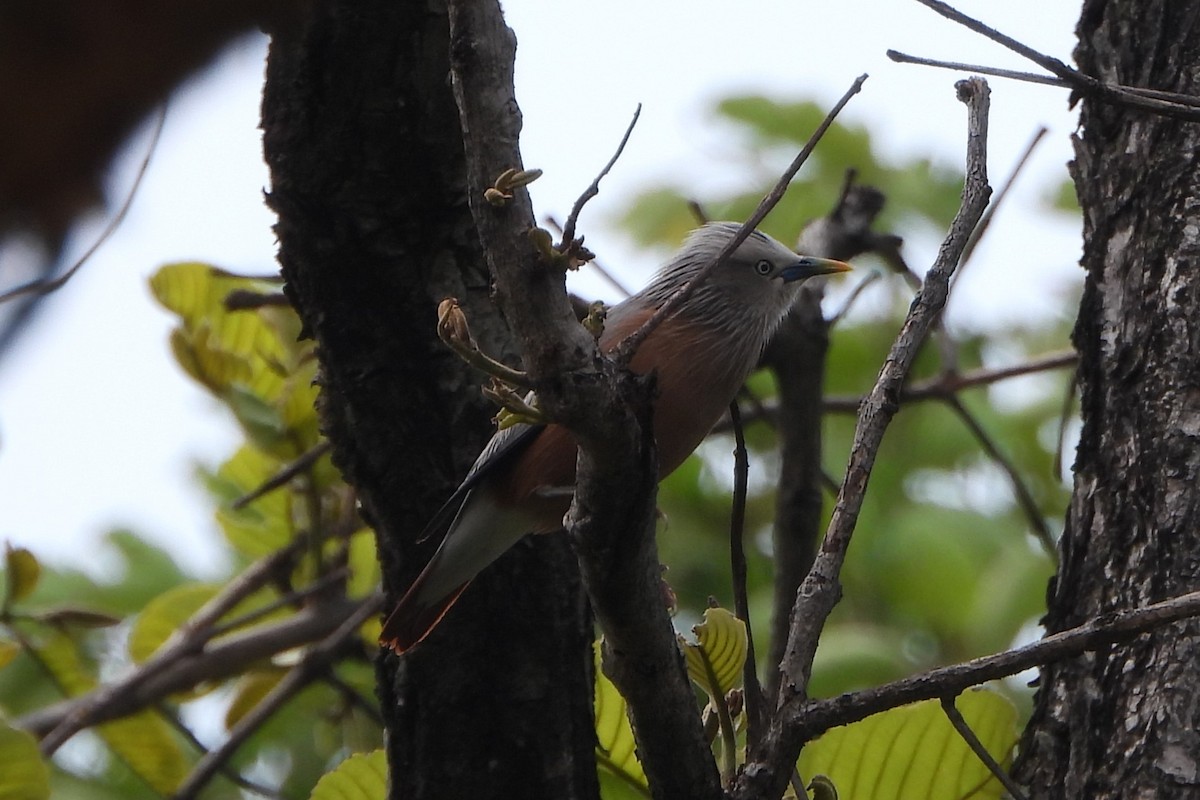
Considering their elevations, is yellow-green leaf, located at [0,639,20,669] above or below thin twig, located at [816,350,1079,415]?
below

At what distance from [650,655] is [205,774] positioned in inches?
83.3

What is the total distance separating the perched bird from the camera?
9.66ft

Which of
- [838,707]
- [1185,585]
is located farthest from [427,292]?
[1185,585]

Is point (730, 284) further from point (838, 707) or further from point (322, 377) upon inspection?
point (838, 707)

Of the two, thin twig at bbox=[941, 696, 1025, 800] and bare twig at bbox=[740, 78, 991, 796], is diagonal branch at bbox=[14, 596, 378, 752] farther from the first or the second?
thin twig at bbox=[941, 696, 1025, 800]

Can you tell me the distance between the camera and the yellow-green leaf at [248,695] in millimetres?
4605

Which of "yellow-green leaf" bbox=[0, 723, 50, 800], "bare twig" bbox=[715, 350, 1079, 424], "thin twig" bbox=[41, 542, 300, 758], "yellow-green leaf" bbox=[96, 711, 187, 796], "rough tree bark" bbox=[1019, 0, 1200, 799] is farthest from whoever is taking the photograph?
"bare twig" bbox=[715, 350, 1079, 424]

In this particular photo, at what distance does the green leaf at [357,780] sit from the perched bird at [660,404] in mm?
262

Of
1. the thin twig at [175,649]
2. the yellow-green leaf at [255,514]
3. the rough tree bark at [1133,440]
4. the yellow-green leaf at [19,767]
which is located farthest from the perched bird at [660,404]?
the yellow-green leaf at [255,514]

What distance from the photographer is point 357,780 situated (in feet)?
9.59

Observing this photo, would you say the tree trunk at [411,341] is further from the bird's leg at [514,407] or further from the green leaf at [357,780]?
the bird's leg at [514,407]

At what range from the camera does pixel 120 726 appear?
4.18 m

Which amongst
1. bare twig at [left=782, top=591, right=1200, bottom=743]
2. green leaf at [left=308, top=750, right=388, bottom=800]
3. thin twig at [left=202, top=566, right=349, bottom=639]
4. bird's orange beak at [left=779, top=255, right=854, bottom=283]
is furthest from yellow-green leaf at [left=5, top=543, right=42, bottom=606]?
bare twig at [left=782, top=591, right=1200, bottom=743]

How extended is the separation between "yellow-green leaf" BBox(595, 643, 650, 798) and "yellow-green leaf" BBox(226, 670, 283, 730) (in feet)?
6.50
